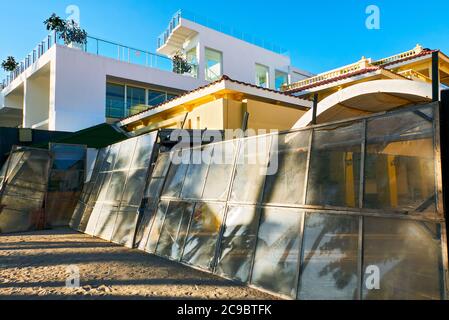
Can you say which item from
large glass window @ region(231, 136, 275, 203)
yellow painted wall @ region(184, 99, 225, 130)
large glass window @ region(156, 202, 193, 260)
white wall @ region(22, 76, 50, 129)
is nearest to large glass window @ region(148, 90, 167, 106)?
white wall @ region(22, 76, 50, 129)

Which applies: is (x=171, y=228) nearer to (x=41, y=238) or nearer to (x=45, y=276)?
(x=45, y=276)

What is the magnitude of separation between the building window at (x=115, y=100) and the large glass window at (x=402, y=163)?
17.2 meters

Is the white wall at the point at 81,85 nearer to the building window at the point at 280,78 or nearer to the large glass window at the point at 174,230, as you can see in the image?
the large glass window at the point at 174,230

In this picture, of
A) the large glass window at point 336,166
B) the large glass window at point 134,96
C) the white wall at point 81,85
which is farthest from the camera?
the large glass window at point 134,96

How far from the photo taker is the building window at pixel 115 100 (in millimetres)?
19503

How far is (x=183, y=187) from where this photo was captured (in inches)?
324

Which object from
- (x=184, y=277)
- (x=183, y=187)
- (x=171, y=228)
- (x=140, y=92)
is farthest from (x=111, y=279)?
(x=140, y=92)

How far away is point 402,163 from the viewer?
14.3 ft

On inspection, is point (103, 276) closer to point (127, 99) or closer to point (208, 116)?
point (208, 116)

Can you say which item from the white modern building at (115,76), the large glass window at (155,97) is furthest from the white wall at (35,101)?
the large glass window at (155,97)

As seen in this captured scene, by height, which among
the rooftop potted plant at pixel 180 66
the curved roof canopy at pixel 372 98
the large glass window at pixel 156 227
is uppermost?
the rooftop potted plant at pixel 180 66

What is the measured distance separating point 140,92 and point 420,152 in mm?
18625

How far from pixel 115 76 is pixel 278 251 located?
16.8m

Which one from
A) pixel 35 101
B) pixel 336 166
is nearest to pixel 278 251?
pixel 336 166
